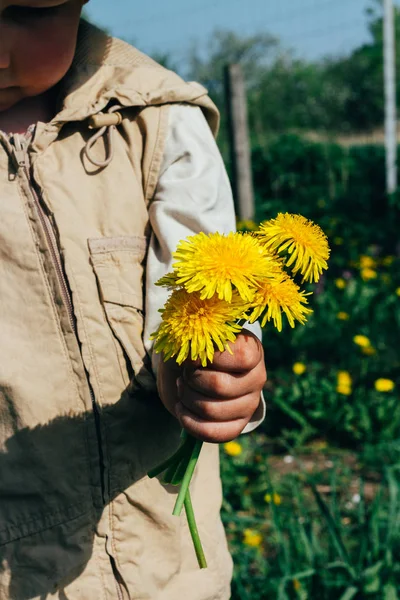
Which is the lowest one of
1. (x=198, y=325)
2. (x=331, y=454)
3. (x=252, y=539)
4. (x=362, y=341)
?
(x=331, y=454)

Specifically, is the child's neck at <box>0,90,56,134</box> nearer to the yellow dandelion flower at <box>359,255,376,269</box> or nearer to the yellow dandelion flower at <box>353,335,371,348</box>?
the yellow dandelion flower at <box>353,335,371,348</box>

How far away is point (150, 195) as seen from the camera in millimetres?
1330

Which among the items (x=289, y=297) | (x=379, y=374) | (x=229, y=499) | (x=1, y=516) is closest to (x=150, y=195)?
(x=289, y=297)

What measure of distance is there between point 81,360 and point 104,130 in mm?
402

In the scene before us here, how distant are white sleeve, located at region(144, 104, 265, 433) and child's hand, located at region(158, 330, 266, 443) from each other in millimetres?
176

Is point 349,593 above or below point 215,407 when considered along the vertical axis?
below

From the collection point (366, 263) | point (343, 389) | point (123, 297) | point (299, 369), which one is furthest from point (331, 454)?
point (123, 297)

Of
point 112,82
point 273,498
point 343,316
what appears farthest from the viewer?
point 343,316

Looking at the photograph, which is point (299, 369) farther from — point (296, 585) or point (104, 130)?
point (104, 130)

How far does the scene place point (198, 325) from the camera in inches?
35.3

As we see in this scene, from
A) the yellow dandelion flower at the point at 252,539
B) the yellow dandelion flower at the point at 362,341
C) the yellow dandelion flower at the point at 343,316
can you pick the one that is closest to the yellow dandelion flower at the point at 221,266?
the yellow dandelion flower at the point at 252,539

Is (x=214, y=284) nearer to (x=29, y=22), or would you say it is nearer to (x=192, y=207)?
(x=192, y=207)

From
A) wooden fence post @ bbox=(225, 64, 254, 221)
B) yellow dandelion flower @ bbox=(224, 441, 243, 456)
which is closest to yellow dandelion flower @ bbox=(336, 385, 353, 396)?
yellow dandelion flower @ bbox=(224, 441, 243, 456)

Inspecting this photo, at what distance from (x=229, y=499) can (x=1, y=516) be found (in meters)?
1.67
